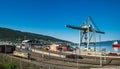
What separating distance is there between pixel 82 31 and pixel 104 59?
1474 inches

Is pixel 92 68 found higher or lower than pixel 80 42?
lower

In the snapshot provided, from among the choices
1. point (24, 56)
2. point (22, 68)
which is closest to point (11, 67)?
point (22, 68)

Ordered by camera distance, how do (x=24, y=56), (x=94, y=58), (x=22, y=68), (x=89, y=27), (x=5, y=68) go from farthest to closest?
(x=89, y=27) → (x=94, y=58) → (x=24, y=56) → (x=22, y=68) → (x=5, y=68)

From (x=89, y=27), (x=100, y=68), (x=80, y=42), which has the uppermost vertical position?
(x=89, y=27)

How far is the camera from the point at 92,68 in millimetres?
38594

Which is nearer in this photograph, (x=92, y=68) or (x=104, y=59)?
(x=92, y=68)

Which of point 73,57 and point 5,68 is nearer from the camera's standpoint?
point 5,68

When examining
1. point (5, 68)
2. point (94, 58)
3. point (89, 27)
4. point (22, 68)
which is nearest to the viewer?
point (5, 68)

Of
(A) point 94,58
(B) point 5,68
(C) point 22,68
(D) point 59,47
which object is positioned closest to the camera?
(B) point 5,68

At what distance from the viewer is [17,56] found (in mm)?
53531

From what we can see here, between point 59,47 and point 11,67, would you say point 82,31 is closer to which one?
point 59,47

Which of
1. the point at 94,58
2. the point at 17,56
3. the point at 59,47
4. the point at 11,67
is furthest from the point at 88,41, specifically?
the point at 11,67

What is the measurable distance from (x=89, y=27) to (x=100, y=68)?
4894 centimetres

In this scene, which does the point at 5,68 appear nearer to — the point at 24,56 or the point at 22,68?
the point at 22,68
